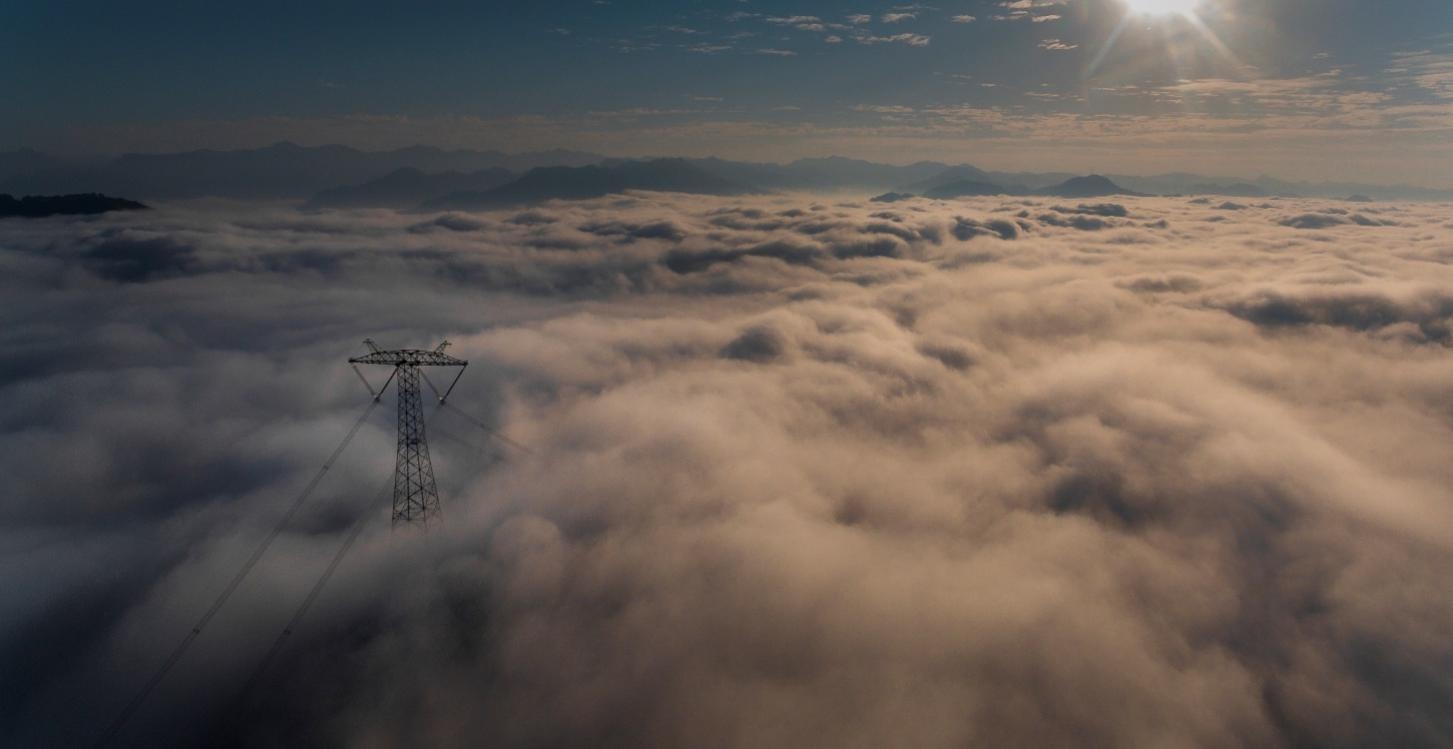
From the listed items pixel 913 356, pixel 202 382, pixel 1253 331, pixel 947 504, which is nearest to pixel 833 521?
pixel 947 504

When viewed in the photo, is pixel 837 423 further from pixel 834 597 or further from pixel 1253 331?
pixel 1253 331

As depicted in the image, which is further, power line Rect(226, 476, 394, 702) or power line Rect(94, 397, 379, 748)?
power line Rect(226, 476, 394, 702)

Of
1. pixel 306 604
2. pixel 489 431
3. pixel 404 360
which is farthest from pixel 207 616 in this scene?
pixel 489 431

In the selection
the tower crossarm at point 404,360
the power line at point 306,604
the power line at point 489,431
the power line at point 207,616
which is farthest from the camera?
the power line at point 489,431

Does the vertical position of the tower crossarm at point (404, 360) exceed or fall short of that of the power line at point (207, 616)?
it exceeds it

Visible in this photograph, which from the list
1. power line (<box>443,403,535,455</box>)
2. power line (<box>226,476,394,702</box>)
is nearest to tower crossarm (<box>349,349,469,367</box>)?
power line (<box>226,476,394,702</box>)

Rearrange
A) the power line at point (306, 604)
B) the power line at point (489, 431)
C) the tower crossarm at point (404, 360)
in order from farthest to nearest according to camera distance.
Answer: the power line at point (489, 431) < the power line at point (306, 604) < the tower crossarm at point (404, 360)

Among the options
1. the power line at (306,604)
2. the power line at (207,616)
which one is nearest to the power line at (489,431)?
the power line at (306,604)

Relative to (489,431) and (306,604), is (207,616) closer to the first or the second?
(306,604)

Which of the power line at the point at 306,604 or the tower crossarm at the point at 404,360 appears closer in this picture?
the tower crossarm at the point at 404,360

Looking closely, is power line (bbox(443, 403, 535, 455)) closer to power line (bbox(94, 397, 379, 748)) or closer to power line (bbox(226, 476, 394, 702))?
power line (bbox(226, 476, 394, 702))

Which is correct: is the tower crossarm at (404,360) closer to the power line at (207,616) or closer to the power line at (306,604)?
the power line at (207,616)
